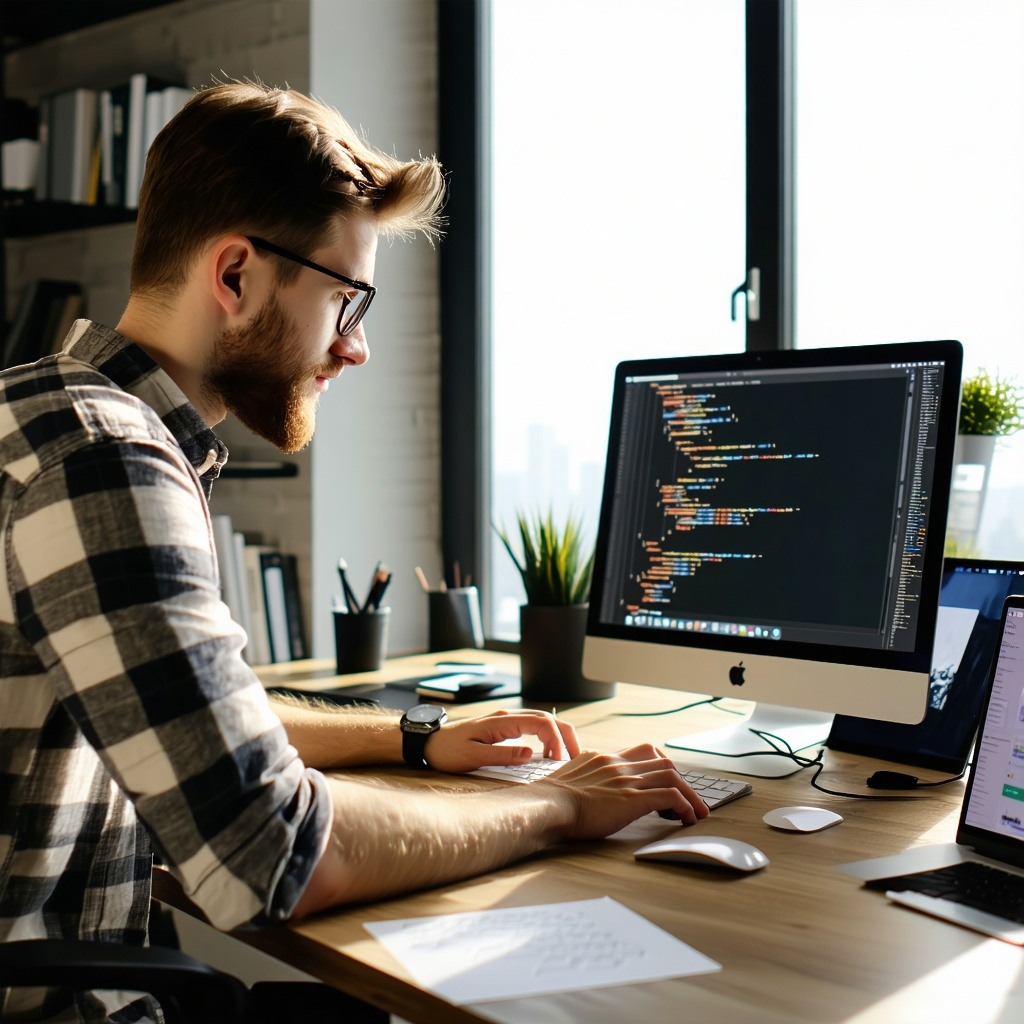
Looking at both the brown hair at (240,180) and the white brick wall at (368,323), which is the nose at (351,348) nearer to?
the brown hair at (240,180)

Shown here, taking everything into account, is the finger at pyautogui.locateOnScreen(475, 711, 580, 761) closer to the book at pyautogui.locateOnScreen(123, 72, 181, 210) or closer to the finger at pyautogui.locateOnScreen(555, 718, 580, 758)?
the finger at pyautogui.locateOnScreen(555, 718, 580, 758)

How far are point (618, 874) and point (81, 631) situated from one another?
1.65ft

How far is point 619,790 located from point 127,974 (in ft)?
1.63

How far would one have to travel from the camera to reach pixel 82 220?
8.68 feet

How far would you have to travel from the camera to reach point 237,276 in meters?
1.12

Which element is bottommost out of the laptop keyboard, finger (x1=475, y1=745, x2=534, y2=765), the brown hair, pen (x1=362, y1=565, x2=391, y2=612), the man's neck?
the laptop keyboard

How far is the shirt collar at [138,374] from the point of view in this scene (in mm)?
1059

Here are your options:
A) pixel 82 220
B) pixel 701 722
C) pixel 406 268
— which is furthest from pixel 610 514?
pixel 82 220

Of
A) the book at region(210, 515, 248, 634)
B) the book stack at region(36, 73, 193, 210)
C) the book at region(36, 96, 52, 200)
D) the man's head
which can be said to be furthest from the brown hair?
the book at region(36, 96, 52, 200)

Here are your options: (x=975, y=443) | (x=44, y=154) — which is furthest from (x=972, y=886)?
(x=44, y=154)

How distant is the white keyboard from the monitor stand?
0.05 meters

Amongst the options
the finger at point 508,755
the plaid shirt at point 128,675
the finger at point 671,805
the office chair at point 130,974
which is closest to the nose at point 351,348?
the plaid shirt at point 128,675

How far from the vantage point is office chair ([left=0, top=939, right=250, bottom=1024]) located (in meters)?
0.75

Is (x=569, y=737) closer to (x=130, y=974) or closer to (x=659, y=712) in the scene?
(x=659, y=712)
